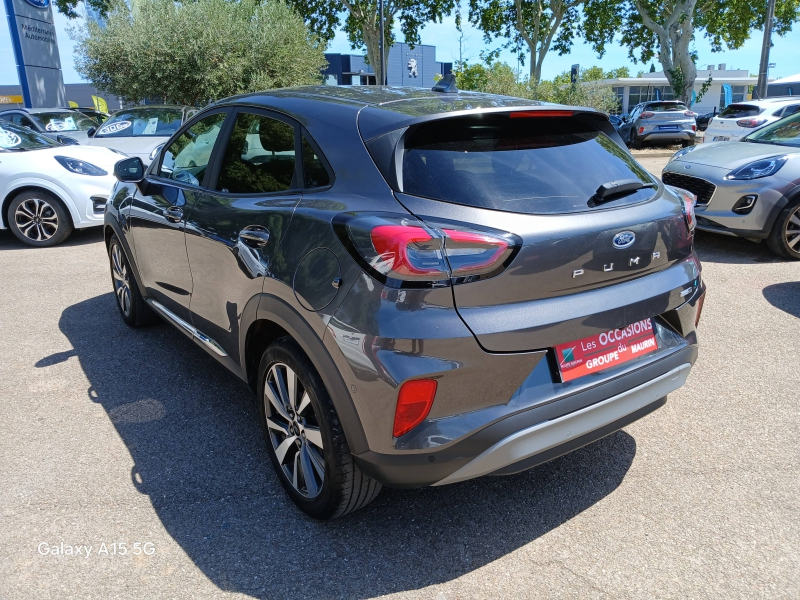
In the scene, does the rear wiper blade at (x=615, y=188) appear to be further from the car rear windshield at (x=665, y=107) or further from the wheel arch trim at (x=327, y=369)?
the car rear windshield at (x=665, y=107)

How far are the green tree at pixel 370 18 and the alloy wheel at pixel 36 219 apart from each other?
21814mm

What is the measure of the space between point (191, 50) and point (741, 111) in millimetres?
14477

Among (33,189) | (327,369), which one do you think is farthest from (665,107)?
(327,369)

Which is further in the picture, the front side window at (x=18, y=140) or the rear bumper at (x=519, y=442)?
the front side window at (x=18, y=140)

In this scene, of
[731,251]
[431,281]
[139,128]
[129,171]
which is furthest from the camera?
[139,128]

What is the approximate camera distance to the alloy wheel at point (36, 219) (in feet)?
26.3

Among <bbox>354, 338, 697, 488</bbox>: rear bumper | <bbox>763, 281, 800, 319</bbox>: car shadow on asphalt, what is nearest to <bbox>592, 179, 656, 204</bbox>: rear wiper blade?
<bbox>354, 338, 697, 488</bbox>: rear bumper

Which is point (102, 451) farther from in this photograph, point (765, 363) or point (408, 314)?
point (765, 363)

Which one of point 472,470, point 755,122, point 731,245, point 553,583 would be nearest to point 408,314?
point 472,470

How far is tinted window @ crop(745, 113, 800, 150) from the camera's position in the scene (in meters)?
7.20

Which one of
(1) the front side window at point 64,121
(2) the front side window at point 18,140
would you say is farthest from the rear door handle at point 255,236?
(1) the front side window at point 64,121

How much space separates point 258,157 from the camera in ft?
10.1

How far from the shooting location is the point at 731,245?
24.5 ft

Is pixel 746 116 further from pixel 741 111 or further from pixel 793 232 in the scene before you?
pixel 793 232
